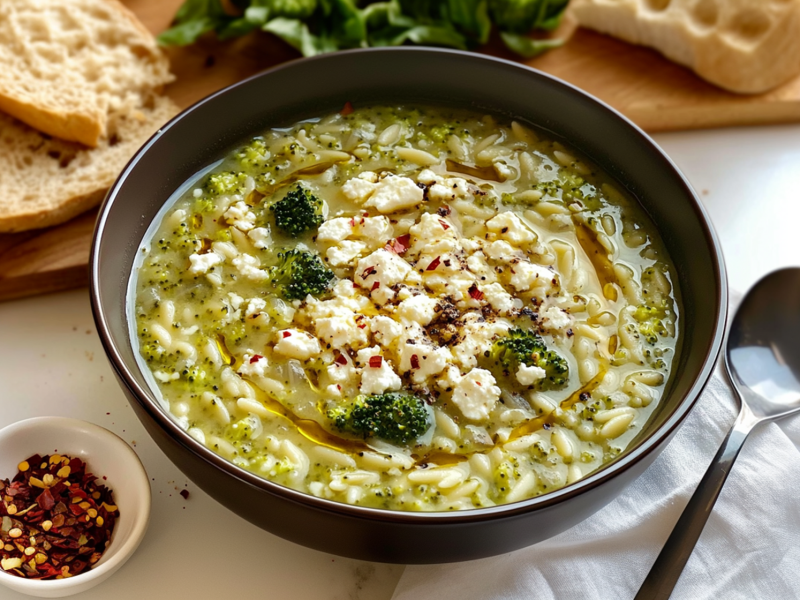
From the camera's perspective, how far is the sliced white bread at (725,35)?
5125 mm

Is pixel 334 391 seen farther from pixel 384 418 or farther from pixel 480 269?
pixel 480 269

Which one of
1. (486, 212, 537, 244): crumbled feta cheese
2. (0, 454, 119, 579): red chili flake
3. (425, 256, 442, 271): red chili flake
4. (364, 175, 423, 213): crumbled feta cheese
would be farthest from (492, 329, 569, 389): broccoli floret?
(0, 454, 119, 579): red chili flake

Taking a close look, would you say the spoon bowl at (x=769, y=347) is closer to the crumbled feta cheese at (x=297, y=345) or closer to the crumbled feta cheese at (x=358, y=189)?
the crumbled feta cheese at (x=358, y=189)

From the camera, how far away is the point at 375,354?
11.2ft

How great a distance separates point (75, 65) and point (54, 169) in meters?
0.79

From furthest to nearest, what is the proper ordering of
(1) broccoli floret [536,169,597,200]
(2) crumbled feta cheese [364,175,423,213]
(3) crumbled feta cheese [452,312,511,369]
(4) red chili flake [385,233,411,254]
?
(1) broccoli floret [536,169,597,200]
(2) crumbled feta cheese [364,175,423,213]
(4) red chili flake [385,233,411,254]
(3) crumbled feta cheese [452,312,511,369]

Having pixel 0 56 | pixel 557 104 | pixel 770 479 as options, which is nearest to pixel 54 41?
pixel 0 56

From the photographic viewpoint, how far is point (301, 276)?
11.8 ft

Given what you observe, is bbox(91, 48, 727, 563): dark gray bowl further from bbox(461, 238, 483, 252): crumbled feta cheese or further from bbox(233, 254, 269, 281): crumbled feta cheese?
bbox(461, 238, 483, 252): crumbled feta cheese

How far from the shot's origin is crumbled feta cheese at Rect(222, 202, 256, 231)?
12.7 feet

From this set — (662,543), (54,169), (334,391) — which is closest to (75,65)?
(54,169)

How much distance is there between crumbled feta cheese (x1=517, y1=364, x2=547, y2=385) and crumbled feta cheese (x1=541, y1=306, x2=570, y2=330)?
262mm

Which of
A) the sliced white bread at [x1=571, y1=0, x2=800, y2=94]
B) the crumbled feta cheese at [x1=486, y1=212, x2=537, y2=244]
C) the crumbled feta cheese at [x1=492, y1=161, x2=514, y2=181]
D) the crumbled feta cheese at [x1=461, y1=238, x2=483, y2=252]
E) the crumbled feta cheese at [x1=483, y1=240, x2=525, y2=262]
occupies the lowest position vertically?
the crumbled feta cheese at [x1=461, y1=238, x2=483, y2=252]

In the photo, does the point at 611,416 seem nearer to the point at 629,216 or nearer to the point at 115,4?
the point at 629,216
